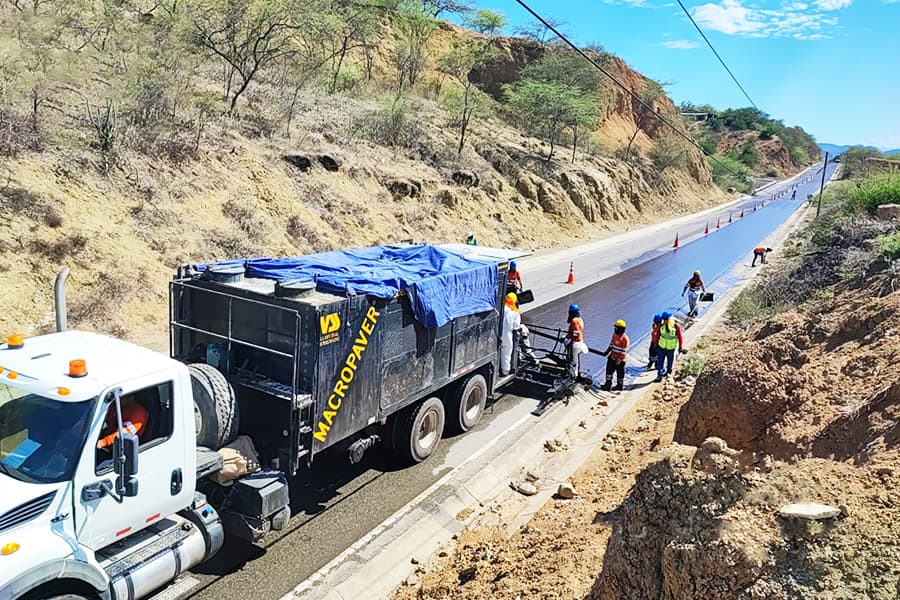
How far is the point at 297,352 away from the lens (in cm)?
667

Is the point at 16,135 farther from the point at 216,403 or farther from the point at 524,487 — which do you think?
the point at 524,487

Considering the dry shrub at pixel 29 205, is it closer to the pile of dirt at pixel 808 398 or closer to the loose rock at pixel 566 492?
the loose rock at pixel 566 492

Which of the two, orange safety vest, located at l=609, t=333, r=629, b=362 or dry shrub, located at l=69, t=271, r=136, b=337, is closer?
orange safety vest, located at l=609, t=333, r=629, b=362

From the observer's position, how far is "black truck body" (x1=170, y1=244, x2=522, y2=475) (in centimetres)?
675

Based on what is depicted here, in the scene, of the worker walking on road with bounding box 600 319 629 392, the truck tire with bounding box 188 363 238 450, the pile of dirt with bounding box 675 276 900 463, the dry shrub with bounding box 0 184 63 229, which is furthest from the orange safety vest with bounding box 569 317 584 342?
the dry shrub with bounding box 0 184 63 229

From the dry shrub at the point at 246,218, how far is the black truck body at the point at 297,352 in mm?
11188

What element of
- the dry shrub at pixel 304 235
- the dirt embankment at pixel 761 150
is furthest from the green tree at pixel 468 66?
the dirt embankment at pixel 761 150

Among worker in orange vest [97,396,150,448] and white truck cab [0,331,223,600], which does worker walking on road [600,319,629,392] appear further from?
worker in orange vest [97,396,150,448]

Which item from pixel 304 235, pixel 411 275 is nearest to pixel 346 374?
pixel 411 275

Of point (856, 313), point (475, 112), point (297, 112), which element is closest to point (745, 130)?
point (475, 112)

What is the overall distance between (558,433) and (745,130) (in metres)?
171

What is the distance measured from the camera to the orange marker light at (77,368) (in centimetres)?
484

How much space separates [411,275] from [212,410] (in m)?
3.29

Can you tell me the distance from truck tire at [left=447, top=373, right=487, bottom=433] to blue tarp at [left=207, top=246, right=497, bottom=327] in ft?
3.96
